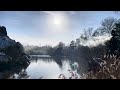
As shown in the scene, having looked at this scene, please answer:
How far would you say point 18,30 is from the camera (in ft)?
18.2

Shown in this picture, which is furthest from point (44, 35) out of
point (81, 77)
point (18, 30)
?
point (81, 77)

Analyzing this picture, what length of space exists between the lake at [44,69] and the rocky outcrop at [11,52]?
0.10 meters

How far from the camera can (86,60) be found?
559 centimetres

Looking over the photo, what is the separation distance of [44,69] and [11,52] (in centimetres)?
42

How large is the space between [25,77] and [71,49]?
2.06 feet

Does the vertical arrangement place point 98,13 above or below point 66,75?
above

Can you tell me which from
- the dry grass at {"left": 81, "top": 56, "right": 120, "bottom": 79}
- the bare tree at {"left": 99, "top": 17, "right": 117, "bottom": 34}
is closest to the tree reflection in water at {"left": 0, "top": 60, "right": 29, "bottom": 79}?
the dry grass at {"left": 81, "top": 56, "right": 120, "bottom": 79}

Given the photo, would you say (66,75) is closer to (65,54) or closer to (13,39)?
(65,54)

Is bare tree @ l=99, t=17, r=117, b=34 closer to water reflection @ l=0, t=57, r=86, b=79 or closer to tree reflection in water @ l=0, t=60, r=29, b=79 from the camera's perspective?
water reflection @ l=0, t=57, r=86, b=79

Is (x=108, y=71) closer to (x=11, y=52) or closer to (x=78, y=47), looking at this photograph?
(x=78, y=47)

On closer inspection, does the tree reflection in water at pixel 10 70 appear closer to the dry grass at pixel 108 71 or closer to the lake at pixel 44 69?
the lake at pixel 44 69

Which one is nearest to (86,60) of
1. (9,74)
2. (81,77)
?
(81,77)

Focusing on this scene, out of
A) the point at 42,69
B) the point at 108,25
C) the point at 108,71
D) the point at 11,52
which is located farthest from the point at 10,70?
the point at 108,25

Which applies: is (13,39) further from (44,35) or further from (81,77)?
(81,77)
